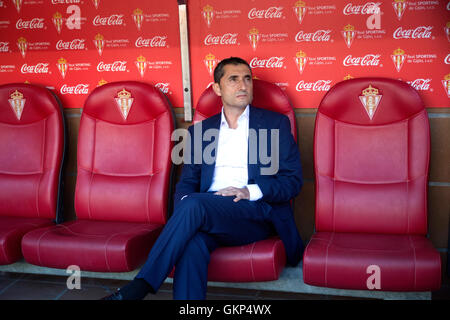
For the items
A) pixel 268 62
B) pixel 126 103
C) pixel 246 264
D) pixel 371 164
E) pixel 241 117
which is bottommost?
pixel 246 264

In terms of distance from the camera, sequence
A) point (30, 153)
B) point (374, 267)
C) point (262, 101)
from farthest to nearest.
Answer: point (30, 153) < point (262, 101) < point (374, 267)

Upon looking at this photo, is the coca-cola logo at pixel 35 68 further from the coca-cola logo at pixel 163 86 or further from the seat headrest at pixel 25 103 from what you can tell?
the coca-cola logo at pixel 163 86

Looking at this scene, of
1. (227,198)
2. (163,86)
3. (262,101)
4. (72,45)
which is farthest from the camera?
(72,45)

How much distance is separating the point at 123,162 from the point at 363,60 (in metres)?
1.58

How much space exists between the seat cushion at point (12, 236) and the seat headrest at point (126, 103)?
0.76 meters

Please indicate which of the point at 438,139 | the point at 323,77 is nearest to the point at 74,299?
the point at 323,77

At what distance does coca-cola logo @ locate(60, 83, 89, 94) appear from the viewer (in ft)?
10.2

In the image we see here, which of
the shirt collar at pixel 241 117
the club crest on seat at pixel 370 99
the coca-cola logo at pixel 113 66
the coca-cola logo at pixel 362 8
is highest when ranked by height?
the coca-cola logo at pixel 362 8

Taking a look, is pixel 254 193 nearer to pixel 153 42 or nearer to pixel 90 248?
pixel 90 248

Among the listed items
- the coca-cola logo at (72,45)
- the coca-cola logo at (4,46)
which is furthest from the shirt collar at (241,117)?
the coca-cola logo at (4,46)

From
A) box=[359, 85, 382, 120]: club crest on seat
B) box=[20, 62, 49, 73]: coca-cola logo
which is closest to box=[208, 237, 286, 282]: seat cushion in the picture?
box=[359, 85, 382, 120]: club crest on seat

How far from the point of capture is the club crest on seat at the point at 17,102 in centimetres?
293

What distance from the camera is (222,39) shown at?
2834mm

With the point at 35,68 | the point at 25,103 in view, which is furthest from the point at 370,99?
the point at 35,68
